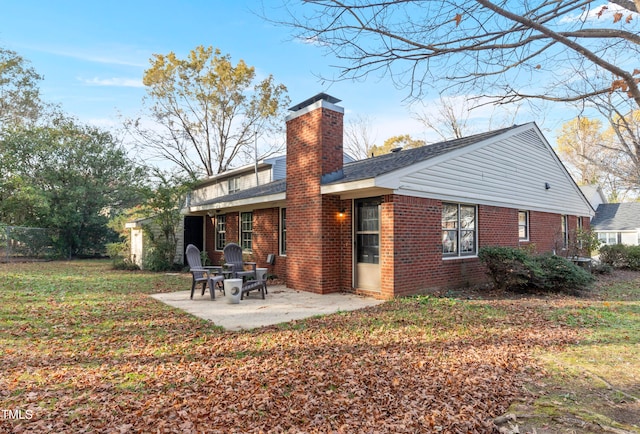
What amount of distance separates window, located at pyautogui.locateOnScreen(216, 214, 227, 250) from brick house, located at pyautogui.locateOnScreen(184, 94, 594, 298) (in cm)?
226

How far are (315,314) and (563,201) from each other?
41.2ft

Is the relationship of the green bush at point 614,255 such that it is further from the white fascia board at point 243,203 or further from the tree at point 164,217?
the tree at point 164,217

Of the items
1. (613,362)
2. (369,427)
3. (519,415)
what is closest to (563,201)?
(613,362)

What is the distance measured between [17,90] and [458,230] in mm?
29201

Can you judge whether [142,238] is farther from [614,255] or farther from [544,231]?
[614,255]

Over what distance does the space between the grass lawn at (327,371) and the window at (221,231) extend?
740 cm

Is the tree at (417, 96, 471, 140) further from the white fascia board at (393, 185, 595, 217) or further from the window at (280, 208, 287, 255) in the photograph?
the window at (280, 208, 287, 255)

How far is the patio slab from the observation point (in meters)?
6.06

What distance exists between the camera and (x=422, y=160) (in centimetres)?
810

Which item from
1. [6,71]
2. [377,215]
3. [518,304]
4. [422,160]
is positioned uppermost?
[6,71]

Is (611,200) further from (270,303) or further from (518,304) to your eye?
(270,303)

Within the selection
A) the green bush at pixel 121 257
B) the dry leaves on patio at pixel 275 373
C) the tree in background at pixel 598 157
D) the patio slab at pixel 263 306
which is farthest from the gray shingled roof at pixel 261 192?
the tree in background at pixel 598 157

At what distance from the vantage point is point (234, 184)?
2059cm

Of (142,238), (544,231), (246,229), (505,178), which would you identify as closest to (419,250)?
(505,178)
